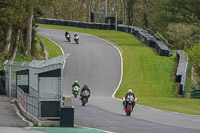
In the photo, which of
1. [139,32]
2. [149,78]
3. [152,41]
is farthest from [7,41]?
[139,32]

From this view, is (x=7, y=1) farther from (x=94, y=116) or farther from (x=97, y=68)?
(x=94, y=116)

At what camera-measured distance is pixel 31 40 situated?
55.1 meters

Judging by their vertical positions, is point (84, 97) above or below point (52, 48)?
below

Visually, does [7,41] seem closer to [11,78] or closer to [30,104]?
[11,78]

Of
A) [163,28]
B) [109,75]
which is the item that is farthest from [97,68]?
[163,28]

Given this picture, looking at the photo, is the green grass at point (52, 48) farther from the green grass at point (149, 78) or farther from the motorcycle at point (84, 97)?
the motorcycle at point (84, 97)

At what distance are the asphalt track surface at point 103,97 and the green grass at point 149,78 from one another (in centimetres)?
107

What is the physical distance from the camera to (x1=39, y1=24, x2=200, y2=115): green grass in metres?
33.8

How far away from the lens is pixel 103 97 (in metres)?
37.2

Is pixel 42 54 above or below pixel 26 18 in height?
below

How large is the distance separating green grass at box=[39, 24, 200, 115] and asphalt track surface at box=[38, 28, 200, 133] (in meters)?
1.07

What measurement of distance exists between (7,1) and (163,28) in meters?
41.2

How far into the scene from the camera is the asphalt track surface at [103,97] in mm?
20534

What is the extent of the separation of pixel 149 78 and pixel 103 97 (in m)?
9.94
